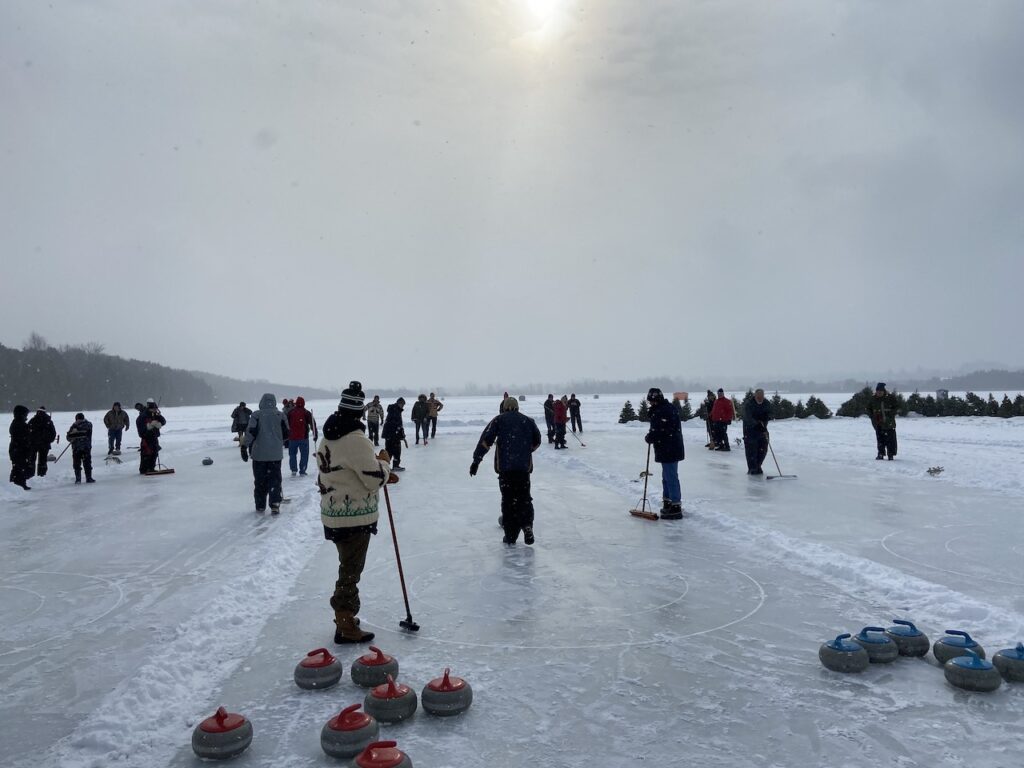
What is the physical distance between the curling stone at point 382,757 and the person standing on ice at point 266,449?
25.2 ft

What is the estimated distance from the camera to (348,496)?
4746 millimetres

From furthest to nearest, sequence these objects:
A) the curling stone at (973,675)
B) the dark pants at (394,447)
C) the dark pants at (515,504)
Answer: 1. the dark pants at (394,447)
2. the dark pants at (515,504)
3. the curling stone at (973,675)

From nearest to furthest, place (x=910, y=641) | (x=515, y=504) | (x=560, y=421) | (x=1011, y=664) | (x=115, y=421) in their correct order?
1. (x=1011, y=664)
2. (x=910, y=641)
3. (x=515, y=504)
4. (x=115, y=421)
5. (x=560, y=421)

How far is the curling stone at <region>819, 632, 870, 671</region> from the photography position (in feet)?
12.8

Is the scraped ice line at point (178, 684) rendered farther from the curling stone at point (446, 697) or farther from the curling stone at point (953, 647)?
the curling stone at point (953, 647)

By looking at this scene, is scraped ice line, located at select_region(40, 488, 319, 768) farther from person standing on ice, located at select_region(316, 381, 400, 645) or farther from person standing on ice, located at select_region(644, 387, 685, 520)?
person standing on ice, located at select_region(644, 387, 685, 520)

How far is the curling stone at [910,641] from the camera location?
4137 millimetres

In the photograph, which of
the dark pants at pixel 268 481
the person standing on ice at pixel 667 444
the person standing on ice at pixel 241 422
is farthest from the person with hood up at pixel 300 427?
the person standing on ice at pixel 667 444

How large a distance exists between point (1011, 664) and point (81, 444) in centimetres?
1647

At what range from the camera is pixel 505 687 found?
3.80 meters

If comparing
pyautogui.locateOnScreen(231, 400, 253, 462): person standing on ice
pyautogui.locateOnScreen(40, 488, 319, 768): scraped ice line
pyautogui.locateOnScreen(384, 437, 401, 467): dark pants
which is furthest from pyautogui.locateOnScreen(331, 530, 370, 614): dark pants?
pyautogui.locateOnScreen(231, 400, 253, 462): person standing on ice

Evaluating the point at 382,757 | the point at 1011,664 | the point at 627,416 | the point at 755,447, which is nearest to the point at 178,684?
the point at 382,757

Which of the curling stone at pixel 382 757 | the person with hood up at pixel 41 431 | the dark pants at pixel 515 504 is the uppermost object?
the person with hood up at pixel 41 431

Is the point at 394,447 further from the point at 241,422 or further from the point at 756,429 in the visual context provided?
the point at 756,429
